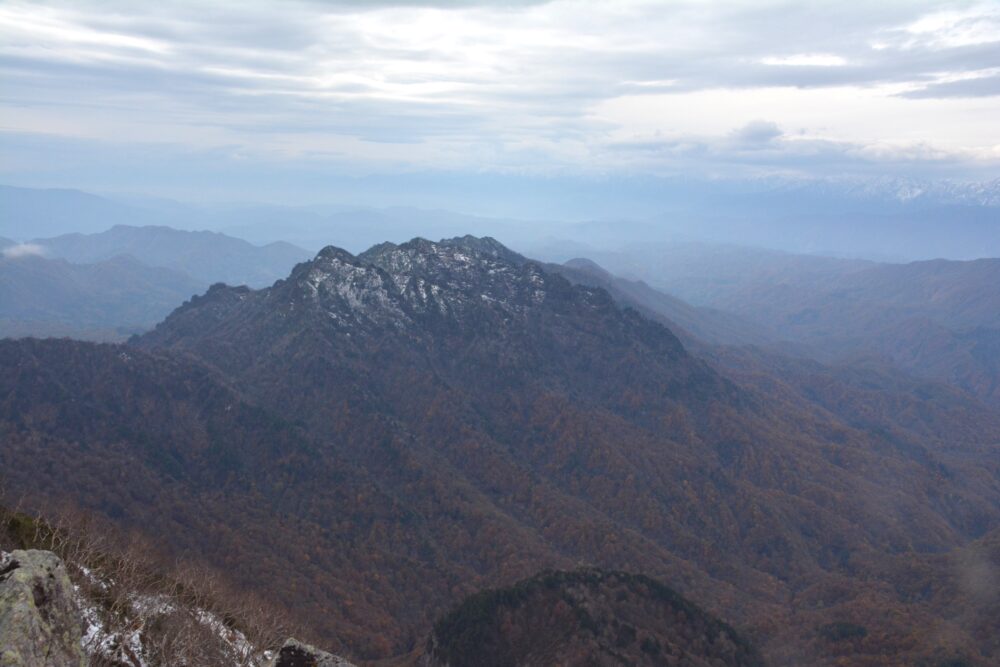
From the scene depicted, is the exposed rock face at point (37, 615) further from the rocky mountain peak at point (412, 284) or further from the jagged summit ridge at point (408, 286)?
the rocky mountain peak at point (412, 284)

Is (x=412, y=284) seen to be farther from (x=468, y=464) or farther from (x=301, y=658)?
(x=301, y=658)

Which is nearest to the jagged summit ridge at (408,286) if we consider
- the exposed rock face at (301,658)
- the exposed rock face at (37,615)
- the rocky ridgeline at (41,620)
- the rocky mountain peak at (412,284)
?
the rocky mountain peak at (412,284)

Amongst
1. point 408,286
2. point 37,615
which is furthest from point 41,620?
point 408,286

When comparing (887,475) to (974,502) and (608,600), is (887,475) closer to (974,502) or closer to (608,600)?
(974,502)

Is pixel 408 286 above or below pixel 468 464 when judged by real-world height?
above

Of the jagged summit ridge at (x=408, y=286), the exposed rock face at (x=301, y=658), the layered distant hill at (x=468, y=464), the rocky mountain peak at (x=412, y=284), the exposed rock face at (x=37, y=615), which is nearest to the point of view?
the exposed rock face at (x=37, y=615)
